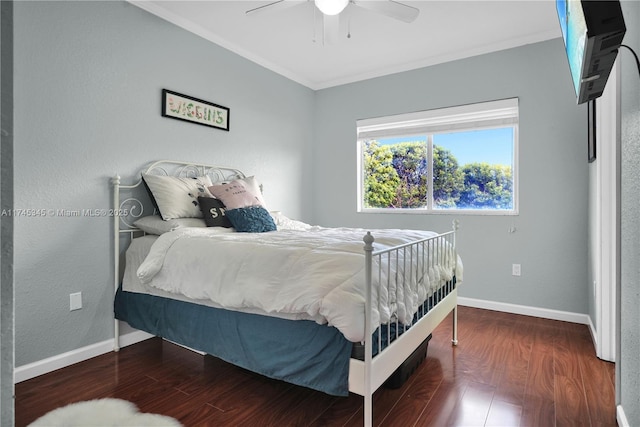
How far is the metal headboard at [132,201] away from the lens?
2.44 meters

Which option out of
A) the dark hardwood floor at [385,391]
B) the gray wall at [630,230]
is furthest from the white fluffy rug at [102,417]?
the gray wall at [630,230]

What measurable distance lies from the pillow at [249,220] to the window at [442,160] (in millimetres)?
1841

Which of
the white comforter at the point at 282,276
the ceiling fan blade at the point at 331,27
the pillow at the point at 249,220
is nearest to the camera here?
the white comforter at the point at 282,276

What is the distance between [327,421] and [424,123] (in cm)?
310

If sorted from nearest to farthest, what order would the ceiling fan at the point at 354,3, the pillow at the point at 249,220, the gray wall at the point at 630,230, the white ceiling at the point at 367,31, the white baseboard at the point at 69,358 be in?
the gray wall at the point at 630,230, the white baseboard at the point at 69,358, the ceiling fan at the point at 354,3, the pillow at the point at 249,220, the white ceiling at the point at 367,31

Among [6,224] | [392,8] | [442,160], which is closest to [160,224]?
[6,224]

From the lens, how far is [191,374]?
2.08 m

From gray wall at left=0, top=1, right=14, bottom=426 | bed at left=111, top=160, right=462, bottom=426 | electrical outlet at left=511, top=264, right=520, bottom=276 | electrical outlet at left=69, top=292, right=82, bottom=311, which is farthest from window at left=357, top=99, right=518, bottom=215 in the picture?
gray wall at left=0, top=1, right=14, bottom=426

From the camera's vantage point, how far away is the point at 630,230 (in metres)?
1.40

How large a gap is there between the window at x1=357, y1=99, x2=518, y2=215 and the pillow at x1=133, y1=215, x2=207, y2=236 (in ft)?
7.32

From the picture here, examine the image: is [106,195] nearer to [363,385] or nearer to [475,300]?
[363,385]

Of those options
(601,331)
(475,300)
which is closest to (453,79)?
(475,300)

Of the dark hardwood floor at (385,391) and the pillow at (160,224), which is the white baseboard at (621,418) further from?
the pillow at (160,224)

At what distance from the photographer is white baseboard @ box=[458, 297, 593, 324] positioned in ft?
9.82
